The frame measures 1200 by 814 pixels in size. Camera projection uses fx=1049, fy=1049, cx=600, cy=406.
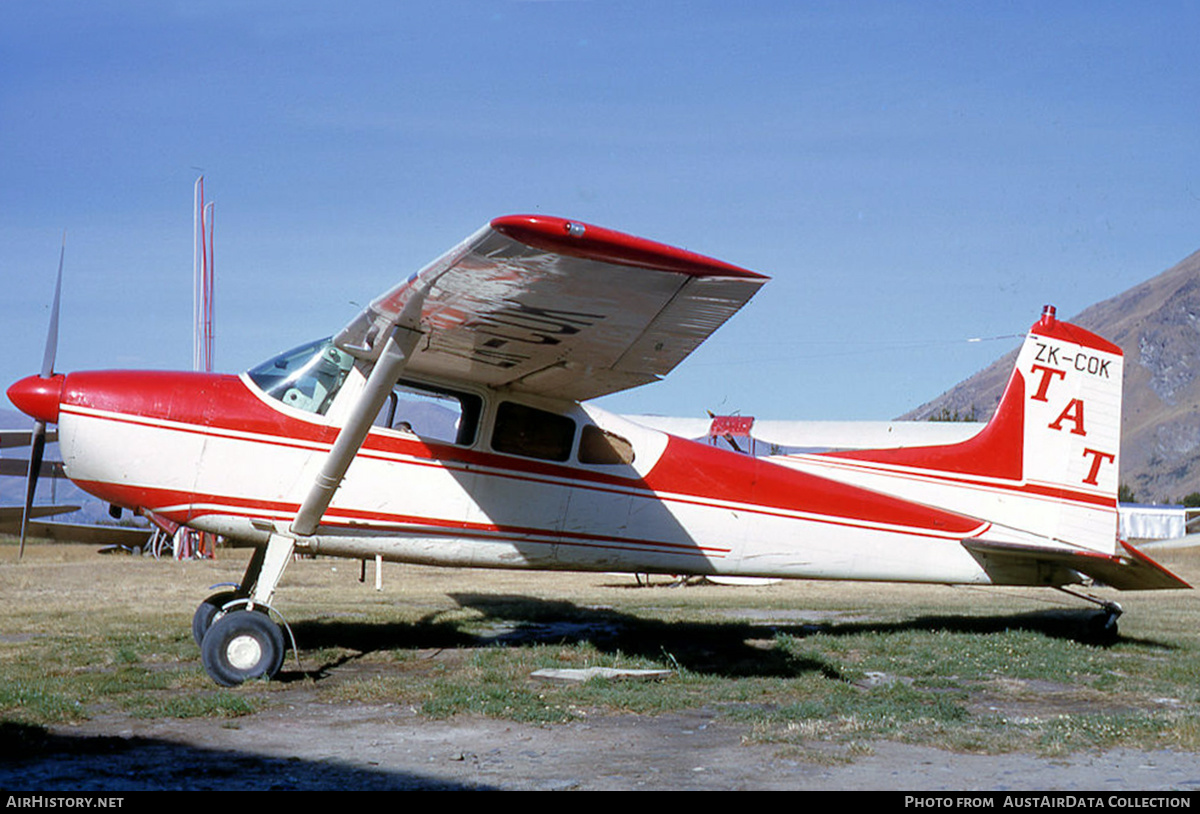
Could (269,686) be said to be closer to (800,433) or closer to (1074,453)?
(1074,453)

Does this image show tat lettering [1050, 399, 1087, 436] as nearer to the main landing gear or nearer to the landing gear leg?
the landing gear leg

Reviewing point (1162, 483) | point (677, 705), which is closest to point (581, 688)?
point (677, 705)

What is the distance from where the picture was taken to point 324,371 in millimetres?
8453

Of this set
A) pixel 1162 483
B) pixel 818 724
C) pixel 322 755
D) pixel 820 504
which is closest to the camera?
pixel 322 755

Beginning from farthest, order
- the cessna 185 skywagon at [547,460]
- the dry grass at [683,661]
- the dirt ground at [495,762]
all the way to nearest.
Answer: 1. the cessna 185 skywagon at [547,460]
2. the dry grass at [683,661]
3. the dirt ground at [495,762]

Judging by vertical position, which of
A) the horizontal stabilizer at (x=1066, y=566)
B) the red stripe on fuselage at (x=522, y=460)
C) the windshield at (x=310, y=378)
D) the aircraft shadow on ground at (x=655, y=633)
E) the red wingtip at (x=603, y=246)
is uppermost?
the red wingtip at (x=603, y=246)

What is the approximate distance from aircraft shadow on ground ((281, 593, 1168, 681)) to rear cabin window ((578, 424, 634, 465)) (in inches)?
65.6

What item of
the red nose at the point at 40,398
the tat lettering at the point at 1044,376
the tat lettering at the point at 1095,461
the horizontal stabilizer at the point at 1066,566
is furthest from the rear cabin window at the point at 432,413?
the tat lettering at the point at 1095,461

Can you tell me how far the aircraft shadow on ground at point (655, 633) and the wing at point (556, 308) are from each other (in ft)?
8.16

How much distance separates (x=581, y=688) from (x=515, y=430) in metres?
2.41

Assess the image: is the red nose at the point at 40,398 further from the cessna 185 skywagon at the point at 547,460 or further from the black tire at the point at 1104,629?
the black tire at the point at 1104,629

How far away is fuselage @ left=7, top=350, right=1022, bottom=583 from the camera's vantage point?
806cm

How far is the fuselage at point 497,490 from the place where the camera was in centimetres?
806

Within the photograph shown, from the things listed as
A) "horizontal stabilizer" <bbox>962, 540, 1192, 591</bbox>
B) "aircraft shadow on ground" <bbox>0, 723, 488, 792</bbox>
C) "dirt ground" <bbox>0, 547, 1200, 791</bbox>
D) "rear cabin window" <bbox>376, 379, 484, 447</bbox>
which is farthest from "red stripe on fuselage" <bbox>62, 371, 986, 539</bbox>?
"aircraft shadow on ground" <bbox>0, 723, 488, 792</bbox>
